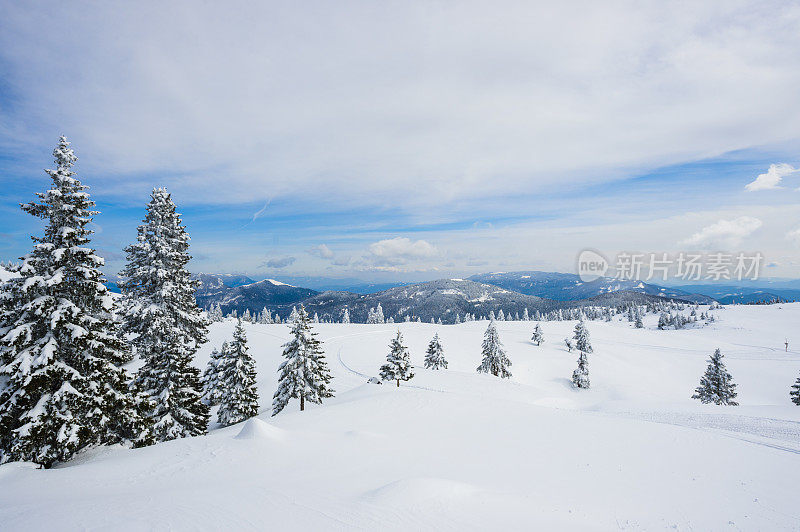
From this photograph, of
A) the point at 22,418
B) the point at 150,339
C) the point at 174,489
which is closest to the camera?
the point at 174,489

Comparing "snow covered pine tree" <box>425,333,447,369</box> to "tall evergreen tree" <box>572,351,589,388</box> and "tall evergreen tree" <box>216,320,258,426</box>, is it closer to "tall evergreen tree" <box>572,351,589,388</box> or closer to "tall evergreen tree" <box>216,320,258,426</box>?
"tall evergreen tree" <box>572,351,589,388</box>

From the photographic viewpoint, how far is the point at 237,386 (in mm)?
29891

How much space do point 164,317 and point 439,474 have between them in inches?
645

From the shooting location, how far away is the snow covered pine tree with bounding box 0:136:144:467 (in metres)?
12.5

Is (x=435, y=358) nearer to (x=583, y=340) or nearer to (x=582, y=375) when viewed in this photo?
(x=582, y=375)

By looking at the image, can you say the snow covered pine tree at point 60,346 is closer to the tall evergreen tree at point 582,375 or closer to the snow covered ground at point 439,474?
the snow covered ground at point 439,474

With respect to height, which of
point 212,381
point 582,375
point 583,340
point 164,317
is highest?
point 164,317

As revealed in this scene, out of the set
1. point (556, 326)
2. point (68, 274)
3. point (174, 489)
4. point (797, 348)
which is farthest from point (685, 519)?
point (797, 348)

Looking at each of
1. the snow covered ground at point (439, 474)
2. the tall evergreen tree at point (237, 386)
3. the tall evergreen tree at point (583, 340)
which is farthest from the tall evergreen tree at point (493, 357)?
the tall evergreen tree at point (237, 386)

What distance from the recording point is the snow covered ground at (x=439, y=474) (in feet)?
26.6

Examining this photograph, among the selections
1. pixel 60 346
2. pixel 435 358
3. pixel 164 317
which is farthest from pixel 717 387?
pixel 60 346

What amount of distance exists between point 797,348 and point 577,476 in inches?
5462

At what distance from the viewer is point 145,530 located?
7.00 m

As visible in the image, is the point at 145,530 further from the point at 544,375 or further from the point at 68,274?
the point at 544,375
